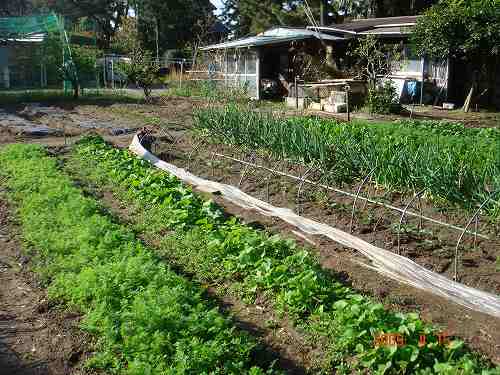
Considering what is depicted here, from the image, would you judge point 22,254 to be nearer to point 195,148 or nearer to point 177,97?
point 195,148

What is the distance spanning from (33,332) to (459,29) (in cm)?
1642

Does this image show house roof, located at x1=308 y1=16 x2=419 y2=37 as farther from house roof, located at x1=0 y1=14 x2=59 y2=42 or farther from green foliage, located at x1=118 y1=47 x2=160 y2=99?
house roof, located at x1=0 y1=14 x2=59 y2=42

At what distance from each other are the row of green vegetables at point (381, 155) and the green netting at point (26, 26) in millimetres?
15386

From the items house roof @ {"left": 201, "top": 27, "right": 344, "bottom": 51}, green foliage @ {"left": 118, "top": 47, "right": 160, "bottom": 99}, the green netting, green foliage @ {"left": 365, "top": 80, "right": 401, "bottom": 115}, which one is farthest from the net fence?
green foliage @ {"left": 365, "top": 80, "right": 401, "bottom": 115}

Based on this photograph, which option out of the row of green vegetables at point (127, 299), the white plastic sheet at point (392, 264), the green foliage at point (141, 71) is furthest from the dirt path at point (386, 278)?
the green foliage at point (141, 71)

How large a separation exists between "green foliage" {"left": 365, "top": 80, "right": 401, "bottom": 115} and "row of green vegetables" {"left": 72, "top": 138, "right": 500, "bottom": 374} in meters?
10.3

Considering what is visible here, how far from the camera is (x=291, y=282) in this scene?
4.46 metres

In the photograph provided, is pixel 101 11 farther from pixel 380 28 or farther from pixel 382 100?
pixel 382 100

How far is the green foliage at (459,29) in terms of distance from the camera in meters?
16.6

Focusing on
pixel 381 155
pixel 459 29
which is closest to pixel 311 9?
pixel 459 29

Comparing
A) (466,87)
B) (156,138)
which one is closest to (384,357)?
(156,138)

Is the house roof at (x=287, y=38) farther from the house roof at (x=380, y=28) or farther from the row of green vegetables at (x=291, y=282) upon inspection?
the row of green vegetables at (x=291, y=282)

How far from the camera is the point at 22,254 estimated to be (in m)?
5.69

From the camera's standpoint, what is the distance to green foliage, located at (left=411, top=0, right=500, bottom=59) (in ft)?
54.6
